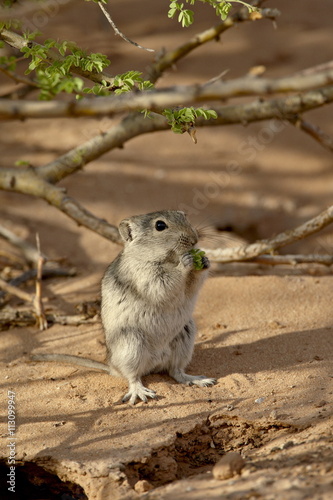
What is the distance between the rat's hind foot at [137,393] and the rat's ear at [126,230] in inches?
47.2

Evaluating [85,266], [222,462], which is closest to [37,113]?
[222,462]

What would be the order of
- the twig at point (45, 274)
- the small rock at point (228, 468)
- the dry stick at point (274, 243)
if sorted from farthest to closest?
the twig at point (45, 274) < the dry stick at point (274, 243) < the small rock at point (228, 468)

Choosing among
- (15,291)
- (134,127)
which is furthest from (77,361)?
(134,127)

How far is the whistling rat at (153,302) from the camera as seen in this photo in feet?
16.8

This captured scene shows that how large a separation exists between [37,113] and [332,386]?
10.4 ft

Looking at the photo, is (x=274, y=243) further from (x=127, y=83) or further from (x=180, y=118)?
(x=127, y=83)

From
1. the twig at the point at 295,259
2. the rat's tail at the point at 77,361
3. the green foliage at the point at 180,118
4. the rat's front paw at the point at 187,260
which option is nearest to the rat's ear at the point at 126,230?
the rat's front paw at the point at 187,260

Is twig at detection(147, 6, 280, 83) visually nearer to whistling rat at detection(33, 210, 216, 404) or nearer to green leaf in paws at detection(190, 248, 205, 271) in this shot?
whistling rat at detection(33, 210, 216, 404)

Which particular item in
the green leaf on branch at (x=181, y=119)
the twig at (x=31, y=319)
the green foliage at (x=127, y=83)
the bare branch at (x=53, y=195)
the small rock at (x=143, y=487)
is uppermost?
the green foliage at (x=127, y=83)

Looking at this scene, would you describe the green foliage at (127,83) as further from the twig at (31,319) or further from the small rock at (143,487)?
the twig at (31,319)

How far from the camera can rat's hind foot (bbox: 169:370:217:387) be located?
5.19m

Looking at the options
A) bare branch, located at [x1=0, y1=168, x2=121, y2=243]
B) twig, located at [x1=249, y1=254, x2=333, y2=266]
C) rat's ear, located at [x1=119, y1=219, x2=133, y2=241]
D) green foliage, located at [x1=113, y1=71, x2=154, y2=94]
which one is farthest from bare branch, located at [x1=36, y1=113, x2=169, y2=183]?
green foliage, located at [x1=113, y1=71, x2=154, y2=94]

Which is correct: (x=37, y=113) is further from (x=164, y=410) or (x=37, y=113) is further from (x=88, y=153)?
(x=88, y=153)

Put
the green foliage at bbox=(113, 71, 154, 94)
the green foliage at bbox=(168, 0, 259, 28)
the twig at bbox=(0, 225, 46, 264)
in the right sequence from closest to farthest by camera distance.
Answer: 1. the green foliage at bbox=(113, 71, 154, 94)
2. the green foliage at bbox=(168, 0, 259, 28)
3. the twig at bbox=(0, 225, 46, 264)
